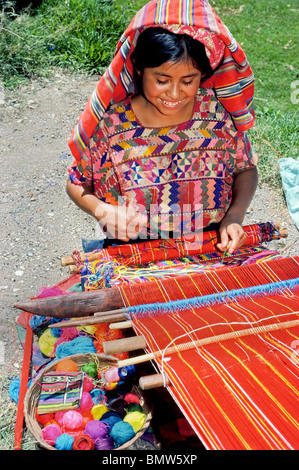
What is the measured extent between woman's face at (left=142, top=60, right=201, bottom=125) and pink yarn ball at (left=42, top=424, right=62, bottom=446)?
1545 millimetres

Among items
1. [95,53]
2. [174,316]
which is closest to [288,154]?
[95,53]

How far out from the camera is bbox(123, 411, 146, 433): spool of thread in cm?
205

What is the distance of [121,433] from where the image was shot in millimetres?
2006

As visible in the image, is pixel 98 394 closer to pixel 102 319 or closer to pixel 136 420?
pixel 136 420

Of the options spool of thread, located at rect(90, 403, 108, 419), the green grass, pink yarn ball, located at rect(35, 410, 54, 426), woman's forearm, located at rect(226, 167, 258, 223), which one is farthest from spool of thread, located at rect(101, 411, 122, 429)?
the green grass

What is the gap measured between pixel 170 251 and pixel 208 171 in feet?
1.58

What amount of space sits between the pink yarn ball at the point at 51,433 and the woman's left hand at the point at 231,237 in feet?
3.76

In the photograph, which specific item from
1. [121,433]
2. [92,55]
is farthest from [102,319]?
[92,55]

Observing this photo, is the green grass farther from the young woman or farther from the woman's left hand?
the woman's left hand

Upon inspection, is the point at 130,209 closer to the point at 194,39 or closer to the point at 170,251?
the point at 170,251

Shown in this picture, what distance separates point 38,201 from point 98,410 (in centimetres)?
226

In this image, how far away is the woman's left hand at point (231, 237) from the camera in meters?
2.19

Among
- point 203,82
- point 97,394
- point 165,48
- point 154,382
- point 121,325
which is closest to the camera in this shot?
point 154,382

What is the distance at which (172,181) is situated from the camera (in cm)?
230
